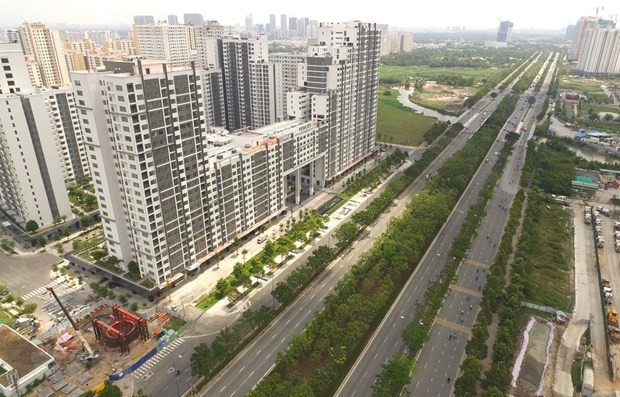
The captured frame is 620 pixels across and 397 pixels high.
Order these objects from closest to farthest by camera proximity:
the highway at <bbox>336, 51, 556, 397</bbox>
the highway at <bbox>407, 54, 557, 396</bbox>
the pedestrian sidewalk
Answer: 1. the highway at <bbox>407, 54, 557, 396</bbox>
2. the highway at <bbox>336, 51, 556, 397</bbox>
3. the pedestrian sidewalk

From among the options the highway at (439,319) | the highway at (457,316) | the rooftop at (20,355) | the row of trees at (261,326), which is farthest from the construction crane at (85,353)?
the highway at (457,316)

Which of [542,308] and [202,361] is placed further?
[542,308]

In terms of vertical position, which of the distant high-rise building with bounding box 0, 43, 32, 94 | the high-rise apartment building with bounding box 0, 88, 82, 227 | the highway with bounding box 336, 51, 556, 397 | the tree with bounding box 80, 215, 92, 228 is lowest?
the highway with bounding box 336, 51, 556, 397

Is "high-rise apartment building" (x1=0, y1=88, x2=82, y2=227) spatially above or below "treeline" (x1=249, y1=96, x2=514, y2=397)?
above

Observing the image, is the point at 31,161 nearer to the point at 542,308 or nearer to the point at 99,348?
the point at 99,348

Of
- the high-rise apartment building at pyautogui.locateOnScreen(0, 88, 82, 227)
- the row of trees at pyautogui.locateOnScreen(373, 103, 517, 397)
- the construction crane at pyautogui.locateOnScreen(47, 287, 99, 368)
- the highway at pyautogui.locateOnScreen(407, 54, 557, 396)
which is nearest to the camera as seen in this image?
the row of trees at pyautogui.locateOnScreen(373, 103, 517, 397)

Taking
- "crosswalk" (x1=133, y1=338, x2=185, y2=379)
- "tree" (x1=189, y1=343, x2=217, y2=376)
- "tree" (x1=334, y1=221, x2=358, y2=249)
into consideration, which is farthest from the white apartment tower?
"tree" (x1=189, y1=343, x2=217, y2=376)

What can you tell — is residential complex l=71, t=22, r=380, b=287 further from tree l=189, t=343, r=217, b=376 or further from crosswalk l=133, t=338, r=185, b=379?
tree l=189, t=343, r=217, b=376

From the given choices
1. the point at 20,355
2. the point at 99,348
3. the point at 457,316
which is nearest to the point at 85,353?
the point at 99,348

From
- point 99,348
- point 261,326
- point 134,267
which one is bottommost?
point 99,348
